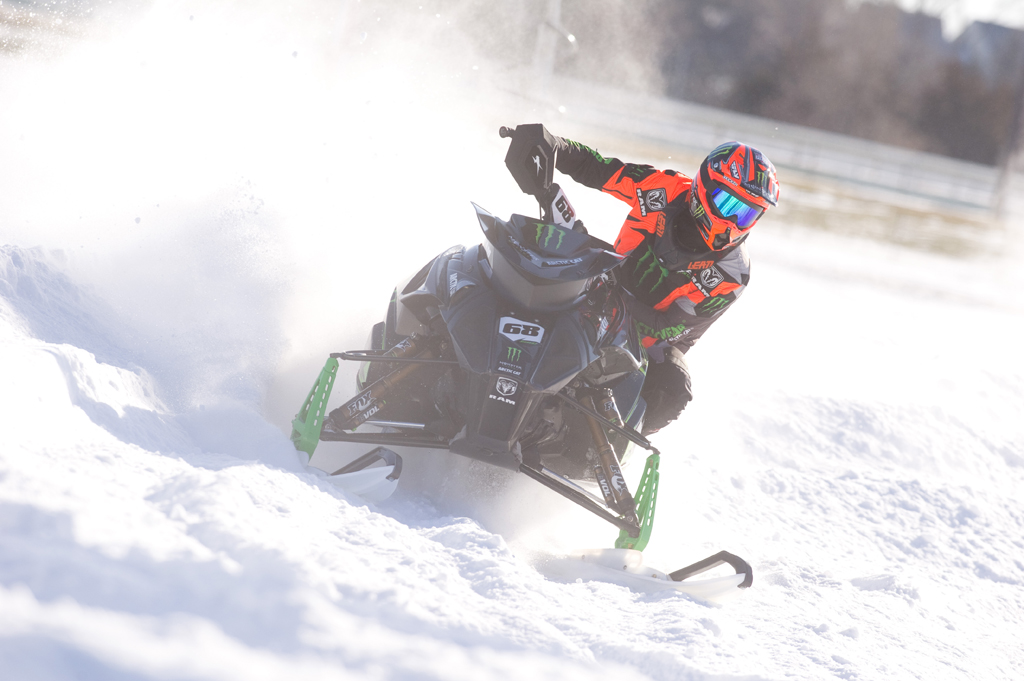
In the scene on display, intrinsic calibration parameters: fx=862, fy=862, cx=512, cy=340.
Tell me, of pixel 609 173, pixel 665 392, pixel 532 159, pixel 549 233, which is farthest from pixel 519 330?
pixel 609 173

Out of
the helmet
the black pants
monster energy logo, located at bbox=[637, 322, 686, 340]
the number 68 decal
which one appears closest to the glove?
the number 68 decal

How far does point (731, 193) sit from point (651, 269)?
0.60 meters

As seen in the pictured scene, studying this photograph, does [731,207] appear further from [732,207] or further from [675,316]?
[675,316]

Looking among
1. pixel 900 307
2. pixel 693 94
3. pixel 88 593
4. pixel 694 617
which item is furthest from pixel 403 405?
pixel 693 94

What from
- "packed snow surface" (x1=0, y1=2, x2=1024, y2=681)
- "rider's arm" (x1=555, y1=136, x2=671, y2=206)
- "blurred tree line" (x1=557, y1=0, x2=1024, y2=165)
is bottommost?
"packed snow surface" (x1=0, y1=2, x2=1024, y2=681)

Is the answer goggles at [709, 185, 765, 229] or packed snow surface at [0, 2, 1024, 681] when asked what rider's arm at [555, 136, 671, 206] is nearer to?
goggles at [709, 185, 765, 229]

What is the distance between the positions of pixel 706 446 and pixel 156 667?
180 inches

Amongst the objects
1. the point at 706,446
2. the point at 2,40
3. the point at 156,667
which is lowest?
the point at 156,667

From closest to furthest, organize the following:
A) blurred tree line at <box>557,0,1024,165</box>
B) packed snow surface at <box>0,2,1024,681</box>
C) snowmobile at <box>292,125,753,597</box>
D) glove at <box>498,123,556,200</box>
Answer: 1. packed snow surface at <box>0,2,1024,681</box>
2. snowmobile at <box>292,125,753,597</box>
3. glove at <box>498,123,556,200</box>
4. blurred tree line at <box>557,0,1024,165</box>

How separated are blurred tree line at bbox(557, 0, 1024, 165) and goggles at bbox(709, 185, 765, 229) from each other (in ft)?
84.9

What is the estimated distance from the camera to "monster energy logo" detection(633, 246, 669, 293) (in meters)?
4.62

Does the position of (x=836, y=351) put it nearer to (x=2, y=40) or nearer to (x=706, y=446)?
(x=706, y=446)

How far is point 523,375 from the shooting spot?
3.54 m

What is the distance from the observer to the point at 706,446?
6031 millimetres
